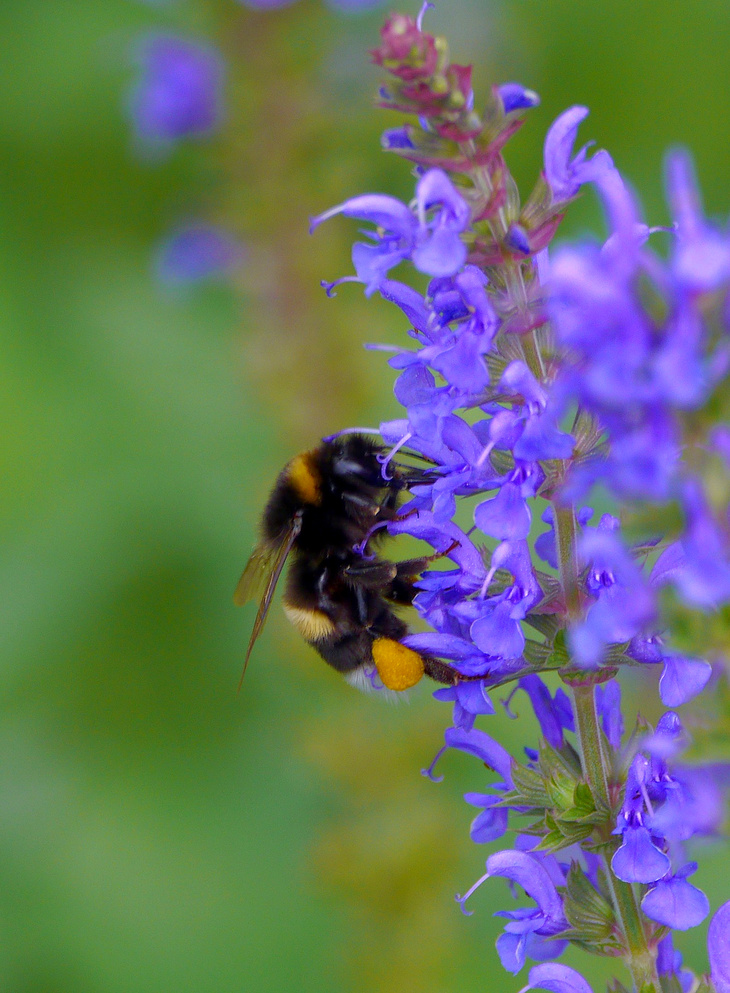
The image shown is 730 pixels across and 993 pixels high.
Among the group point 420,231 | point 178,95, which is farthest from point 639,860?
point 178,95

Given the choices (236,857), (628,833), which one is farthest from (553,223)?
(236,857)

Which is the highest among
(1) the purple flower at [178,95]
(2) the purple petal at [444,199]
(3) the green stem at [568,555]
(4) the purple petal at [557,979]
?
(1) the purple flower at [178,95]

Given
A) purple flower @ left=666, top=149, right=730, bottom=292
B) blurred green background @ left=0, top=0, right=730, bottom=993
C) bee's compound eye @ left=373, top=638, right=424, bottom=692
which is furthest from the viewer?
blurred green background @ left=0, top=0, right=730, bottom=993

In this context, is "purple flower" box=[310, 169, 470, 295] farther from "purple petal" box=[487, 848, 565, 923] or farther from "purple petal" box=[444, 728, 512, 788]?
"purple petal" box=[487, 848, 565, 923]

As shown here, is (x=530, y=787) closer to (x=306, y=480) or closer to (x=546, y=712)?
(x=546, y=712)

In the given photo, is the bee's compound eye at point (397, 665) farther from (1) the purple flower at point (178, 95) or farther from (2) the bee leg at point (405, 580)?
(1) the purple flower at point (178, 95)

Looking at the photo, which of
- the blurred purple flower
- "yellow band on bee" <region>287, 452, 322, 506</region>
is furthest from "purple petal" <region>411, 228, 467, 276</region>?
the blurred purple flower

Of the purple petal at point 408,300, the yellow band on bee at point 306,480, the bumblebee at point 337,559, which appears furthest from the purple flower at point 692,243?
the yellow band on bee at point 306,480
